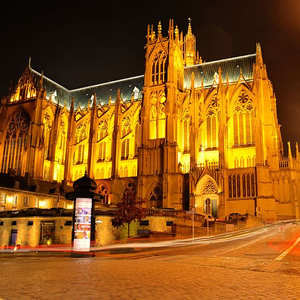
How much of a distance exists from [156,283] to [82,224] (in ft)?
32.4

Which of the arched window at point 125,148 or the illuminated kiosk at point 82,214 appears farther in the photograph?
the arched window at point 125,148

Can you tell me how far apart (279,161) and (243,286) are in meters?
44.7

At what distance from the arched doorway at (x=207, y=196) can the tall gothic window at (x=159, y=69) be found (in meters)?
18.0

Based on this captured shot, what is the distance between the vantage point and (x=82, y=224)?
58.7 ft

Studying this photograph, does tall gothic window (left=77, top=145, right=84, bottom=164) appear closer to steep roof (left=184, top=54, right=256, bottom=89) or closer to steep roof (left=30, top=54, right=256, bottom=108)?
steep roof (left=30, top=54, right=256, bottom=108)

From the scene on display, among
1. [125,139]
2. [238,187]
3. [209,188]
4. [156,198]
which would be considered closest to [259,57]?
[238,187]

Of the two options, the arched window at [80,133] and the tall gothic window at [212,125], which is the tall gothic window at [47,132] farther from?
the tall gothic window at [212,125]

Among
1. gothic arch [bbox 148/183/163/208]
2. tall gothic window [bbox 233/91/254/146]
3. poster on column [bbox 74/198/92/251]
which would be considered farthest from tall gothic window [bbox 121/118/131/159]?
poster on column [bbox 74/198/92/251]

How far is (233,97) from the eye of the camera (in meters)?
54.3

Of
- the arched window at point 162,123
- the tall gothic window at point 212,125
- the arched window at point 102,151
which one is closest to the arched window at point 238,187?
the tall gothic window at point 212,125

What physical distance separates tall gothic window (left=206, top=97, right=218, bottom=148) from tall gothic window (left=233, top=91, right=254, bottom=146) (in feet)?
9.13

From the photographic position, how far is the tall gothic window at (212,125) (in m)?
54.6

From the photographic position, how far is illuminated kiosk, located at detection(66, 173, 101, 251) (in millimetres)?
17688

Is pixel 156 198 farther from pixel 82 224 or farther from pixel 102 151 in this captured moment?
pixel 82 224
